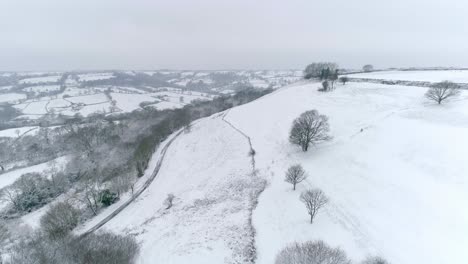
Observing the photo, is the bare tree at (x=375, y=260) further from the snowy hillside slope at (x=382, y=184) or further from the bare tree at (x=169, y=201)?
the bare tree at (x=169, y=201)

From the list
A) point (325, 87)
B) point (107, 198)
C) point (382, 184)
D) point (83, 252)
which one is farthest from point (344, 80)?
point (83, 252)

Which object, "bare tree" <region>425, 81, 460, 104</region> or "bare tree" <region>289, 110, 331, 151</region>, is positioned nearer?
"bare tree" <region>289, 110, 331, 151</region>

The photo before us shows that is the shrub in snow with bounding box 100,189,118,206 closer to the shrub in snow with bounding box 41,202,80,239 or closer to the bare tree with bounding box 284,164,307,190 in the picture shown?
the shrub in snow with bounding box 41,202,80,239

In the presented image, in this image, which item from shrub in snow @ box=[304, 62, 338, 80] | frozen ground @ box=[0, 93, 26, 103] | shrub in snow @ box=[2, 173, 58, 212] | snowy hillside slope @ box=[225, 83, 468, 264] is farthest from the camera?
frozen ground @ box=[0, 93, 26, 103]

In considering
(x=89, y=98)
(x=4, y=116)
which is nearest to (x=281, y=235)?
(x=4, y=116)

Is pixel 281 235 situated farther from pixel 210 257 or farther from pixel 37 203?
pixel 37 203

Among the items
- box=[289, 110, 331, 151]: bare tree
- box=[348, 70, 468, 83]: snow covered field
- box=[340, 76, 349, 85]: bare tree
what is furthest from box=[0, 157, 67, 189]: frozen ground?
box=[348, 70, 468, 83]: snow covered field

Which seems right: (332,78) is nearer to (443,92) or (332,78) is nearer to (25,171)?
(443,92)
